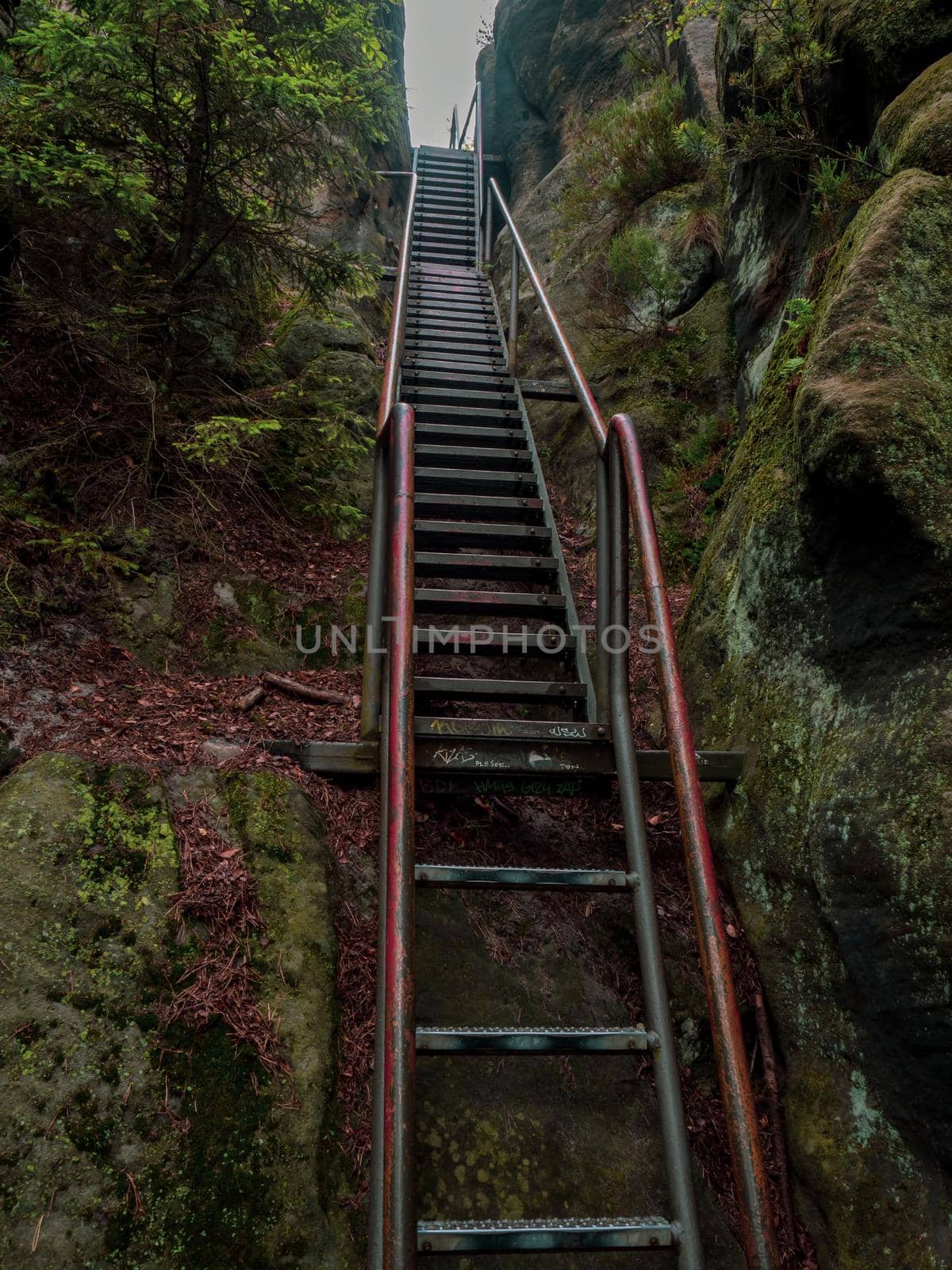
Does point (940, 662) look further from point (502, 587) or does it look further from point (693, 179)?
point (693, 179)

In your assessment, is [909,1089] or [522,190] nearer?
[909,1089]

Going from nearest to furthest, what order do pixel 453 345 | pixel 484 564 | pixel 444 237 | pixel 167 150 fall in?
pixel 484 564
pixel 167 150
pixel 453 345
pixel 444 237

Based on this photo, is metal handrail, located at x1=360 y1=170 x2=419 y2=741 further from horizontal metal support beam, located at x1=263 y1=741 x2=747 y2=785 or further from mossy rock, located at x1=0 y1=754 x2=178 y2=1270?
mossy rock, located at x1=0 y1=754 x2=178 y2=1270

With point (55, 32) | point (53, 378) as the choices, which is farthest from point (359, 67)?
point (53, 378)

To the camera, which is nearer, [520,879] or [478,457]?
[520,879]

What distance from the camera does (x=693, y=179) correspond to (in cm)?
719

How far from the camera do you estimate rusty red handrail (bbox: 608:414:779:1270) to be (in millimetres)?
1385

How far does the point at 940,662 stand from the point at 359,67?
17.0 feet

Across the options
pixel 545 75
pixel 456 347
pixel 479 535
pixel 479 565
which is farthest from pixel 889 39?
pixel 545 75

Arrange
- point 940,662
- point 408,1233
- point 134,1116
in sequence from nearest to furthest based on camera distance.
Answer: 1. point 408,1233
2. point 134,1116
3. point 940,662

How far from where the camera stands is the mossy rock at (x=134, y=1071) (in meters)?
1.56

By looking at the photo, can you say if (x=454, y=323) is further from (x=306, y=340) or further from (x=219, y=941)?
(x=219, y=941)

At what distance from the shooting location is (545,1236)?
60.2 inches

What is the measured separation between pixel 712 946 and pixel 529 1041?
53 centimetres
